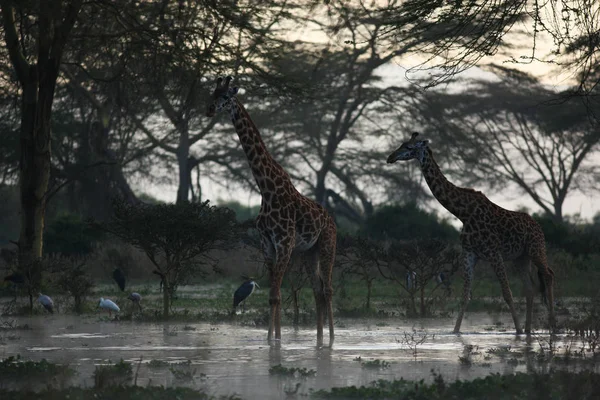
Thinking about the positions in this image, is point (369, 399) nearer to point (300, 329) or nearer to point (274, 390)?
point (274, 390)

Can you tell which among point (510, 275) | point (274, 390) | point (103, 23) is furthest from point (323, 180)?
point (274, 390)

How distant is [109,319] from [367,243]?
4.77 meters

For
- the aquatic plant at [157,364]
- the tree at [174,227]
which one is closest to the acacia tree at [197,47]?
the tree at [174,227]

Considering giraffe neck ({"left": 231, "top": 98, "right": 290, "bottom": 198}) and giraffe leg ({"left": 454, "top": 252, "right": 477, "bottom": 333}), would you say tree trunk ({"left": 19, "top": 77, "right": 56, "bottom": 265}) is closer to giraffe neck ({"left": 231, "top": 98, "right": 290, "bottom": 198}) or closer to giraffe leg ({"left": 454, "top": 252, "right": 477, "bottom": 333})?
giraffe neck ({"left": 231, "top": 98, "right": 290, "bottom": 198})

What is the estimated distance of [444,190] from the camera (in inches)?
547

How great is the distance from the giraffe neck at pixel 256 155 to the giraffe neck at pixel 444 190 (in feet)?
7.43

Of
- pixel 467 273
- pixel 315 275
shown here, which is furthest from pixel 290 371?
pixel 467 273

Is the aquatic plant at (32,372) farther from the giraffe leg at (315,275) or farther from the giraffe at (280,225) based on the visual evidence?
the giraffe leg at (315,275)

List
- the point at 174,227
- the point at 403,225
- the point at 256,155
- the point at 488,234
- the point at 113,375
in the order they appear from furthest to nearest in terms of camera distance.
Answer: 1. the point at 403,225
2. the point at 174,227
3. the point at 488,234
4. the point at 256,155
5. the point at 113,375

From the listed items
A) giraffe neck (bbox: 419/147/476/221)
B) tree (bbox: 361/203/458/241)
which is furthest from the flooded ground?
tree (bbox: 361/203/458/241)

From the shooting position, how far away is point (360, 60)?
41719mm

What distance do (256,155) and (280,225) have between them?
0.99m

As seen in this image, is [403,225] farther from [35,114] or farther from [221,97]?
[221,97]

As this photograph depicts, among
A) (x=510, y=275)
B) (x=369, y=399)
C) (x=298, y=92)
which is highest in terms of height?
(x=298, y=92)
